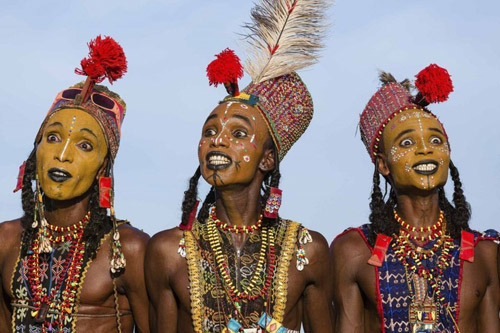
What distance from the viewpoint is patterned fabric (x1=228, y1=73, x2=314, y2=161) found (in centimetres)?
873

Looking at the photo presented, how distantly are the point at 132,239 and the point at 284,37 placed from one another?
2.50 metres

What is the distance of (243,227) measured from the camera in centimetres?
848

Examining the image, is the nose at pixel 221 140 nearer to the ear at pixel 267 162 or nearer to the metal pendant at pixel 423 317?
the ear at pixel 267 162

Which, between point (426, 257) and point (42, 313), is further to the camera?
point (426, 257)

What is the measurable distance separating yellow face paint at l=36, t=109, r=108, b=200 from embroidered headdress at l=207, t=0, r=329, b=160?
4.22ft

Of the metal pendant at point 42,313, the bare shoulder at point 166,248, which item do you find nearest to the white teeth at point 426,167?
the bare shoulder at point 166,248

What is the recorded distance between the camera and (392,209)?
29.3 feet

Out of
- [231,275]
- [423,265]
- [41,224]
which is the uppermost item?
[41,224]

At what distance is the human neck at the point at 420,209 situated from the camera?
346 inches

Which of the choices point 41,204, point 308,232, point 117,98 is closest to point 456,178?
point 308,232

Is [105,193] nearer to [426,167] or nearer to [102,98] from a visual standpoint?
[102,98]

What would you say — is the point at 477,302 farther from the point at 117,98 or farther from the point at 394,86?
the point at 117,98

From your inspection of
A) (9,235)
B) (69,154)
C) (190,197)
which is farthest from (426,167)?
(9,235)

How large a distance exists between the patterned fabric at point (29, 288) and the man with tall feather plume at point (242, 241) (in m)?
0.79
